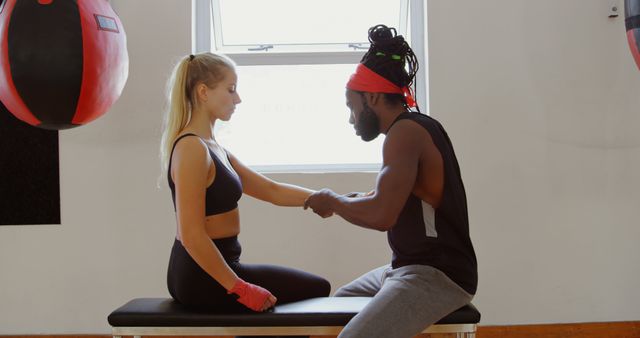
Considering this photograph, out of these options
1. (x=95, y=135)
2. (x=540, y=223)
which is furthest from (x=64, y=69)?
(x=540, y=223)

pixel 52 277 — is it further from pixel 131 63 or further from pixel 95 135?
pixel 131 63

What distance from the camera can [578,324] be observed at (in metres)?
3.39

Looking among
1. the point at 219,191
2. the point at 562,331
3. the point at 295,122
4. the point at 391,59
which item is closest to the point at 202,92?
the point at 219,191

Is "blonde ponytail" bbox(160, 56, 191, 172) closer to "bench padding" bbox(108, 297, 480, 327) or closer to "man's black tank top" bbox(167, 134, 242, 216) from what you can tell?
"man's black tank top" bbox(167, 134, 242, 216)

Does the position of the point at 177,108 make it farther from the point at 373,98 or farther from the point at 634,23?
the point at 634,23

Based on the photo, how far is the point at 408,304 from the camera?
203cm

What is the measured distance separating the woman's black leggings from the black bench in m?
0.06

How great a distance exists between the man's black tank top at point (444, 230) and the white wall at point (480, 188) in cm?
126

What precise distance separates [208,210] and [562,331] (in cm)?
199

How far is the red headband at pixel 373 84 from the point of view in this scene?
7.46 feet

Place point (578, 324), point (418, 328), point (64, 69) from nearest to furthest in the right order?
point (418, 328)
point (64, 69)
point (578, 324)

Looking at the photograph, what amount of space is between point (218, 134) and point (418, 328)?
6.01 feet

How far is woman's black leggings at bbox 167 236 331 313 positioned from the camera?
7.26 ft

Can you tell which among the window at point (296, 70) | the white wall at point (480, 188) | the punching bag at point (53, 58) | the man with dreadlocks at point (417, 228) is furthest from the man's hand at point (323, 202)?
the window at point (296, 70)
